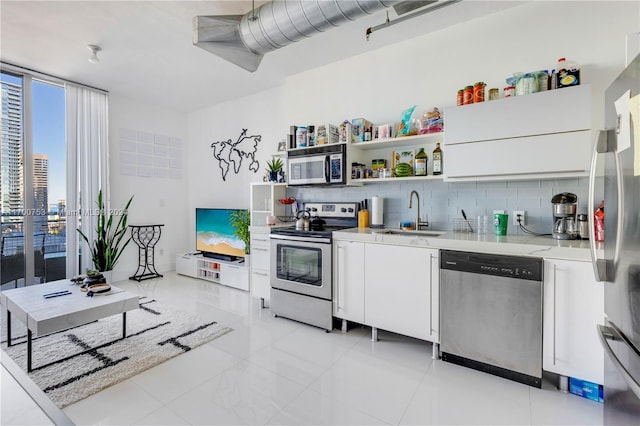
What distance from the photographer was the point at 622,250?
1.16 meters

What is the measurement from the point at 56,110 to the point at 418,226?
4877 millimetres

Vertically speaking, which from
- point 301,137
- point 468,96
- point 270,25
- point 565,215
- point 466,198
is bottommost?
point 565,215

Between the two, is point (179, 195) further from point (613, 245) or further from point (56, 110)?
point (613, 245)

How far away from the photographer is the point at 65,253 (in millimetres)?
4152

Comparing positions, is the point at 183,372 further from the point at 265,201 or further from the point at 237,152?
the point at 237,152

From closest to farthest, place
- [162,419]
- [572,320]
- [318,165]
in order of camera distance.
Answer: [162,419] → [572,320] → [318,165]

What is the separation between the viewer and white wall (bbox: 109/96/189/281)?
469cm

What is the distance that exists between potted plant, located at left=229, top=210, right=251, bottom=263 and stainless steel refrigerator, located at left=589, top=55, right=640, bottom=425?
12.2 feet

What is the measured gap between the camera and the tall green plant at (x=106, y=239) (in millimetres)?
4242

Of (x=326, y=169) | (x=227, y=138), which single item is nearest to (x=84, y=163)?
(x=227, y=138)

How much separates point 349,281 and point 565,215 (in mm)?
1725

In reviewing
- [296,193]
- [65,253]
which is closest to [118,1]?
[296,193]

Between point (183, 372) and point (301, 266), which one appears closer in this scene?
point (183, 372)

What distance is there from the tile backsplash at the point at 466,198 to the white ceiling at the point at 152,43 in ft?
4.82
